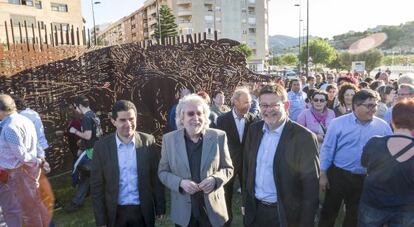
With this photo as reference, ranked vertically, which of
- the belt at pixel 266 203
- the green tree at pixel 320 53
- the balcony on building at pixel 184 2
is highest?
the balcony on building at pixel 184 2

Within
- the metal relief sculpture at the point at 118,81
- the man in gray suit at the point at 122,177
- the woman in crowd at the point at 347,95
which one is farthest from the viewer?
the metal relief sculpture at the point at 118,81

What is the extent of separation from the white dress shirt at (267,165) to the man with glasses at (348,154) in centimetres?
119

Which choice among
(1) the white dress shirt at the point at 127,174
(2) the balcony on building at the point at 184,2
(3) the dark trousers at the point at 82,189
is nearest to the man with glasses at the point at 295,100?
(3) the dark trousers at the point at 82,189

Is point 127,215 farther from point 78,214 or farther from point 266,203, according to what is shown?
point 78,214

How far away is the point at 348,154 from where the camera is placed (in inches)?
150

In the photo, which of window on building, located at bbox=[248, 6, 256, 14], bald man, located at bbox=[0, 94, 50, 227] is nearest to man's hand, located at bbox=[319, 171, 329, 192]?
bald man, located at bbox=[0, 94, 50, 227]

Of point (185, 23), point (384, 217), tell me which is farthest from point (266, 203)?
point (185, 23)

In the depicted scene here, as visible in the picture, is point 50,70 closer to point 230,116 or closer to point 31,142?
point 31,142

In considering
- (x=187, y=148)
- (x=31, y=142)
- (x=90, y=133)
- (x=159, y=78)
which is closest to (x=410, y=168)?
(x=187, y=148)

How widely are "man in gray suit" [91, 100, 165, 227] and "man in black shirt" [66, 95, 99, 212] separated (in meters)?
2.24

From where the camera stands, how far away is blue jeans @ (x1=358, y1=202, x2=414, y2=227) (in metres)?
2.86

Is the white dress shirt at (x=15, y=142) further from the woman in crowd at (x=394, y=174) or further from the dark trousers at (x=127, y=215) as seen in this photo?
the woman in crowd at (x=394, y=174)

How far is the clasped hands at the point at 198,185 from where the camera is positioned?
2852mm

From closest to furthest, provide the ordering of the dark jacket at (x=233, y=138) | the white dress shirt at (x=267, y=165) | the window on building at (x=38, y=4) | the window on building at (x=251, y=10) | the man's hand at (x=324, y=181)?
the white dress shirt at (x=267, y=165) → the man's hand at (x=324, y=181) → the dark jacket at (x=233, y=138) → the window on building at (x=38, y=4) → the window on building at (x=251, y=10)
